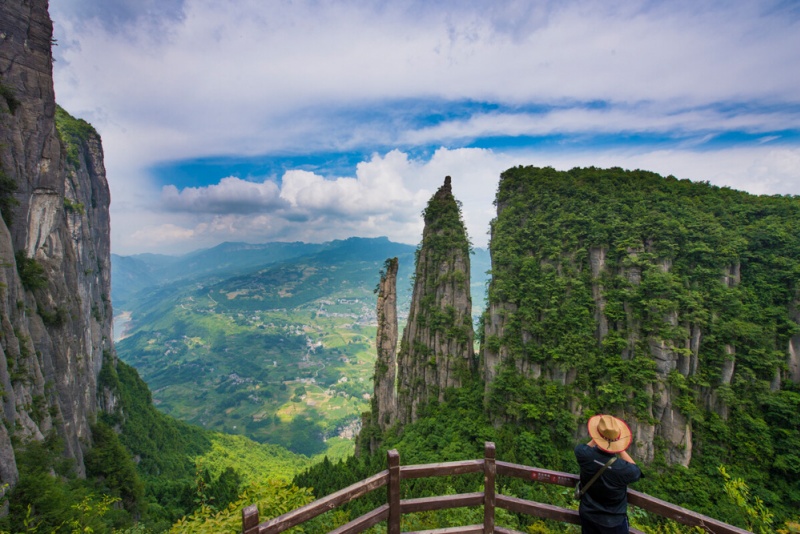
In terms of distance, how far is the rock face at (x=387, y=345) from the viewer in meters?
43.7

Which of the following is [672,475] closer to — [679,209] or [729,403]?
[729,403]

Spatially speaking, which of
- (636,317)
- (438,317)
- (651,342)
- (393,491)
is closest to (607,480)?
(393,491)

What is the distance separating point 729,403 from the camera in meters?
26.9

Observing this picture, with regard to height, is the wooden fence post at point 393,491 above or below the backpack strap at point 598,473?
below

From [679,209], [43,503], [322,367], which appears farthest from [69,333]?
[322,367]

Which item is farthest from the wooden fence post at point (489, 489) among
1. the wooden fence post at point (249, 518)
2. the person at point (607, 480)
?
the wooden fence post at point (249, 518)

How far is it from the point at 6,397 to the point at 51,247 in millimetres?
19383

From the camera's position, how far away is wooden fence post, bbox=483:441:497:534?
231 inches

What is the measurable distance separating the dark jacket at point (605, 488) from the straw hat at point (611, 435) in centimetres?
20

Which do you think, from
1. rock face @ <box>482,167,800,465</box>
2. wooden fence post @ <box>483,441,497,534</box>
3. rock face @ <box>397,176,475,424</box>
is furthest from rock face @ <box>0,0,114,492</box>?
rock face @ <box>482,167,800,465</box>

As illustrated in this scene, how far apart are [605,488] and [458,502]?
264 cm

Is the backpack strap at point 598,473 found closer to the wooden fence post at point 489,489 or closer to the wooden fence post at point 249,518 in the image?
the wooden fence post at point 489,489

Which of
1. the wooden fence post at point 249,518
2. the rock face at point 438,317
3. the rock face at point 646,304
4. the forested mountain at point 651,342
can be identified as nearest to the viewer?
the wooden fence post at point 249,518

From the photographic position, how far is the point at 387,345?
43875mm
